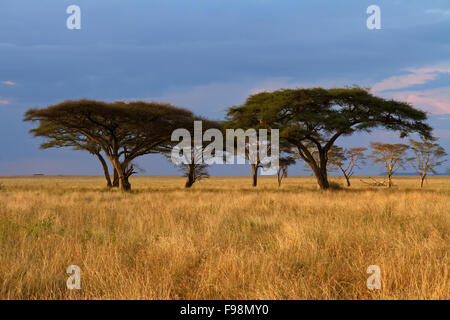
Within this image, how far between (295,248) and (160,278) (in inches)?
86.6

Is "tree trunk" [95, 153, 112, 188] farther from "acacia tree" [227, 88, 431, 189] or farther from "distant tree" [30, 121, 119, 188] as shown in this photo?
"acacia tree" [227, 88, 431, 189]

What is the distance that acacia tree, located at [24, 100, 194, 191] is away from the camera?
843 inches

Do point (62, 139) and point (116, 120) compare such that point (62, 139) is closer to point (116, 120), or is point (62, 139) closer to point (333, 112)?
point (116, 120)

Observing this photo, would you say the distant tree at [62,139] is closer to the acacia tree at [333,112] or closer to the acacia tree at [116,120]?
the acacia tree at [116,120]

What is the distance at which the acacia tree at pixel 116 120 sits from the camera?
2141cm

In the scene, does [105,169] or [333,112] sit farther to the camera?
[105,169]

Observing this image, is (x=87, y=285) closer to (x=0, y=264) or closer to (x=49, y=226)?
(x=0, y=264)

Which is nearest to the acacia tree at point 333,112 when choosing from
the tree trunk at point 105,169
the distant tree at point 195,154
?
the distant tree at point 195,154

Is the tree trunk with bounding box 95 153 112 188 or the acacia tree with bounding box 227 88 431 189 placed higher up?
the acacia tree with bounding box 227 88 431 189

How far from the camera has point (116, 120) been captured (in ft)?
Answer: 76.1

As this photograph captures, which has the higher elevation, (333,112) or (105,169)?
(333,112)

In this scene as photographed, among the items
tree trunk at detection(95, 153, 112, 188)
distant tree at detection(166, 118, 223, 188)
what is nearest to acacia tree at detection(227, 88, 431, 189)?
distant tree at detection(166, 118, 223, 188)

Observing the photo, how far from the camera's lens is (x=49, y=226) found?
6895 millimetres

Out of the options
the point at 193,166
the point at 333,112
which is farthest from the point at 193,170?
the point at 333,112
